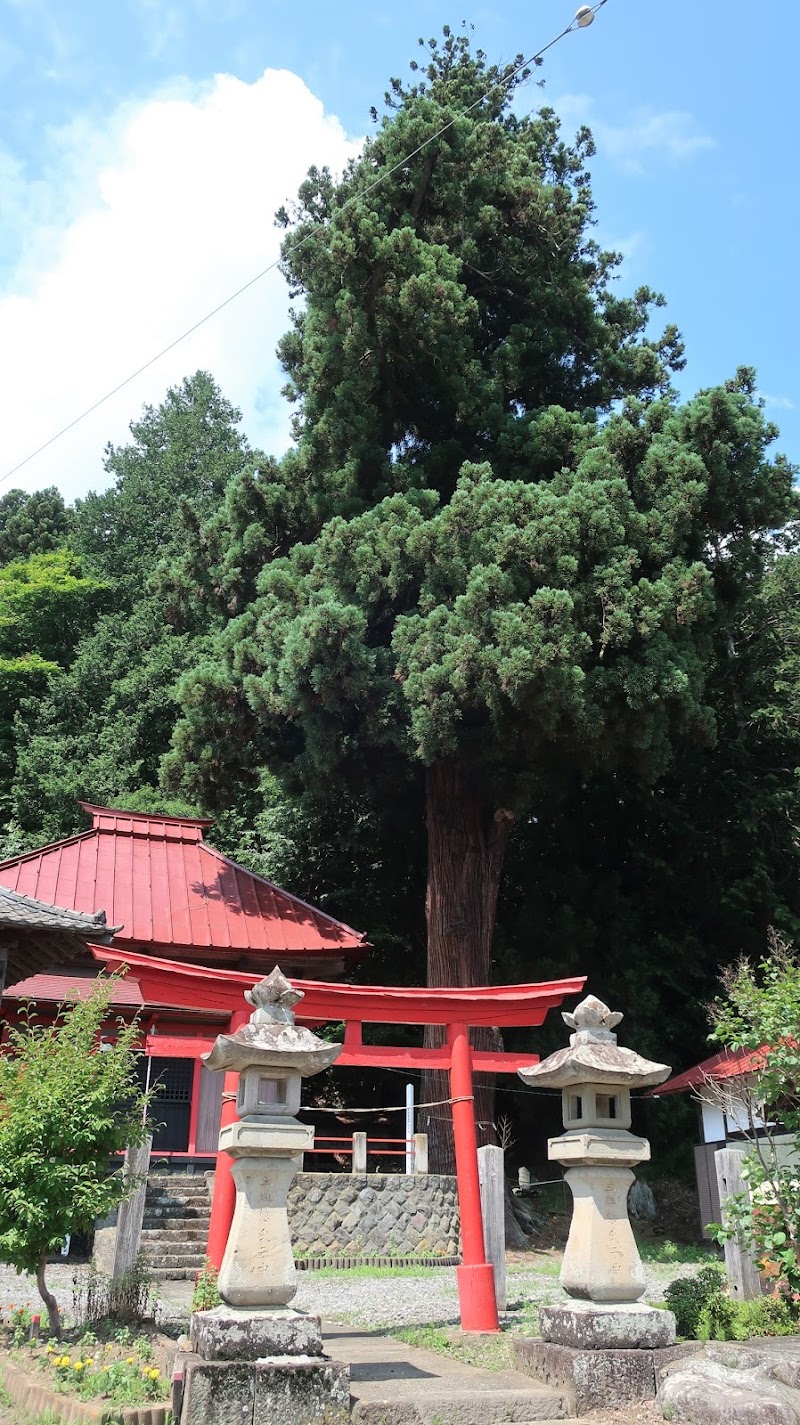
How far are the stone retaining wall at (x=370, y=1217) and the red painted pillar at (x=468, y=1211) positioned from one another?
4.59 metres

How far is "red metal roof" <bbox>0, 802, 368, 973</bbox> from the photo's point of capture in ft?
48.0

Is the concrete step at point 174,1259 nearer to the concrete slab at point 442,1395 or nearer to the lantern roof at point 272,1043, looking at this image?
the concrete slab at point 442,1395

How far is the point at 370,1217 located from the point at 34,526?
26830 millimetres

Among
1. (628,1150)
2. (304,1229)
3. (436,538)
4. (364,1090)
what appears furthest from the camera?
(364,1090)

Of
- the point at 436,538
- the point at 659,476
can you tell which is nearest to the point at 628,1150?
the point at 436,538

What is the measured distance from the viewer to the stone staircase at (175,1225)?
36.7 feet

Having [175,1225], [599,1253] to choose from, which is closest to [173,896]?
[175,1225]

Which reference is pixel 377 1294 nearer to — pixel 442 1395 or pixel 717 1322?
pixel 717 1322

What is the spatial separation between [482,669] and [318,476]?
17.4ft

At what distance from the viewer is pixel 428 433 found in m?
17.0

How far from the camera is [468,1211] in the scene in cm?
835

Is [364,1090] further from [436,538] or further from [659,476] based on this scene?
[659,476]

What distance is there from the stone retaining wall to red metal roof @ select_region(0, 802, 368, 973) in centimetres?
312

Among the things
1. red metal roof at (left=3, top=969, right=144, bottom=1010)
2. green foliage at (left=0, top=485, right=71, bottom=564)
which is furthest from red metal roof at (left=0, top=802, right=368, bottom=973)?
green foliage at (left=0, top=485, right=71, bottom=564)
